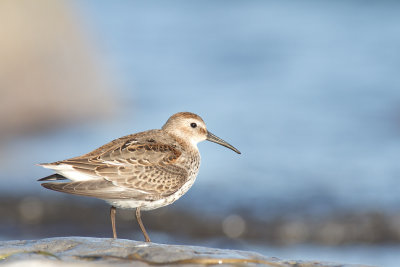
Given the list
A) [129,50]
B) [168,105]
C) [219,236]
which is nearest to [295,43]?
[129,50]

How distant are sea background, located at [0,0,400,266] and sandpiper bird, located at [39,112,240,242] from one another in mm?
4270

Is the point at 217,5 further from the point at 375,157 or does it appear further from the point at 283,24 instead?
the point at 375,157

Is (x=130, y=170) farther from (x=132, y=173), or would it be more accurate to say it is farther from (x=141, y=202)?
(x=141, y=202)

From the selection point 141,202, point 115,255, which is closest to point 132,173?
point 141,202

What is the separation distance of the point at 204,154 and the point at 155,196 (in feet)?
26.6

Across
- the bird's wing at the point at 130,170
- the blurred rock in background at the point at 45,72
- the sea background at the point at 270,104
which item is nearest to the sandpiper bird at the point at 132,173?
the bird's wing at the point at 130,170

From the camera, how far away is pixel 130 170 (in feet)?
26.0

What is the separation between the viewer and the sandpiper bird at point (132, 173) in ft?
24.9

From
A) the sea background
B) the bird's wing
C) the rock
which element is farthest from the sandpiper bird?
the sea background

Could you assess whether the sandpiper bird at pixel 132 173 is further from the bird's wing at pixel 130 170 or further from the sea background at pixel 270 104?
the sea background at pixel 270 104

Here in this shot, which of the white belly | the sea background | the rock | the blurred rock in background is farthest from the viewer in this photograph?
the blurred rock in background

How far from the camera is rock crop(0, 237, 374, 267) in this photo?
222 inches

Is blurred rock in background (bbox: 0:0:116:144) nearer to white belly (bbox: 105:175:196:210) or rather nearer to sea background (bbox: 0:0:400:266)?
sea background (bbox: 0:0:400:266)

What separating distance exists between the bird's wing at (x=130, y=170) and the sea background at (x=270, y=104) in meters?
4.38
